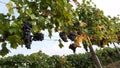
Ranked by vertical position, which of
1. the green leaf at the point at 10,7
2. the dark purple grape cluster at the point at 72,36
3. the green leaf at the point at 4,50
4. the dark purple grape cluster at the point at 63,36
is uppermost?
the dark purple grape cluster at the point at 72,36

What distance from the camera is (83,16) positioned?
1034 cm

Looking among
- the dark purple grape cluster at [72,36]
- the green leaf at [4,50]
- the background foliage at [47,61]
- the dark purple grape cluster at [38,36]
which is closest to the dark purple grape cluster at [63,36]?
the dark purple grape cluster at [72,36]

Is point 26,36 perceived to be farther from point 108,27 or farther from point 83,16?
point 108,27

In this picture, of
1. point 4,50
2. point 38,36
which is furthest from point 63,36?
point 4,50

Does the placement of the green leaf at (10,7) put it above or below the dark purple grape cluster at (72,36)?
below

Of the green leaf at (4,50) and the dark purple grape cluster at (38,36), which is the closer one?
the green leaf at (4,50)

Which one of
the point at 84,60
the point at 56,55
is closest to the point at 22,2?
the point at 56,55

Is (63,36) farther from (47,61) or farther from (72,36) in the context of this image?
(47,61)

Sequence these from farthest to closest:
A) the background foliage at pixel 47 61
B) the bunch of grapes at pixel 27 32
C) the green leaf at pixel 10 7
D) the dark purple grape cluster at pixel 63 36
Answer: the background foliage at pixel 47 61, the dark purple grape cluster at pixel 63 36, the green leaf at pixel 10 7, the bunch of grapes at pixel 27 32

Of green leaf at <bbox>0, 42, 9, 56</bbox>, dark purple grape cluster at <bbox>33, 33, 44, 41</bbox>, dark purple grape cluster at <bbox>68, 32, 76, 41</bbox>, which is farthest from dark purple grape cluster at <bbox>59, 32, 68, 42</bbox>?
green leaf at <bbox>0, 42, 9, 56</bbox>

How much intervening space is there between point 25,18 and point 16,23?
30 cm

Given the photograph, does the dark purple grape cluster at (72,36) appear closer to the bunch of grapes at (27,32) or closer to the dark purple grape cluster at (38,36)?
the dark purple grape cluster at (38,36)

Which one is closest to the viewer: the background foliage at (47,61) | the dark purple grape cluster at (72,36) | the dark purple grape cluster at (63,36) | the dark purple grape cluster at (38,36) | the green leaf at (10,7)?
the green leaf at (10,7)

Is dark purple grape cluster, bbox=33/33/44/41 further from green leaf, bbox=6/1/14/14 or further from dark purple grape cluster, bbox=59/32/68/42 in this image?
dark purple grape cluster, bbox=59/32/68/42
